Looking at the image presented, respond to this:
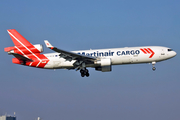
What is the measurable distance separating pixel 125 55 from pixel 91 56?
6.09 metres

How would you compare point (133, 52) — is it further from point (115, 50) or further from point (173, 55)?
point (173, 55)

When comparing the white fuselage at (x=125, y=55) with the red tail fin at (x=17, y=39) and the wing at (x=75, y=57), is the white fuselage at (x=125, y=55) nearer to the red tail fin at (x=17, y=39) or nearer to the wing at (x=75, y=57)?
the wing at (x=75, y=57)

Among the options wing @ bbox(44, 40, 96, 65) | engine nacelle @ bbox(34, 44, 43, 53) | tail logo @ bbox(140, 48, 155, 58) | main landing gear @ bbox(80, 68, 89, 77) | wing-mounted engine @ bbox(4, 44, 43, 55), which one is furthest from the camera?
engine nacelle @ bbox(34, 44, 43, 53)

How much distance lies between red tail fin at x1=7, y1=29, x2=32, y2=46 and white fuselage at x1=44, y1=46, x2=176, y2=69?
16.4 feet

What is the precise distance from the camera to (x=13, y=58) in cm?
5056

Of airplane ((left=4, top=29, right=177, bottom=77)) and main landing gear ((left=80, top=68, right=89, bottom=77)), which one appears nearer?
airplane ((left=4, top=29, right=177, bottom=77))

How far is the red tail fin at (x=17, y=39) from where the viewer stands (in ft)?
172

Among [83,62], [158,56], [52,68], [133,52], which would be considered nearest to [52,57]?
[52,68]

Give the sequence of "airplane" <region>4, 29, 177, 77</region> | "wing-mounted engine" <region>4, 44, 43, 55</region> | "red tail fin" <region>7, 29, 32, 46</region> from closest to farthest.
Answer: "airplane" <region>4, 29, 177, 77</region>
"wing-mounted engine" <region>4, 44, 43, 55</region>
"red tail fin" <region>7, 29, 32, 46</region>

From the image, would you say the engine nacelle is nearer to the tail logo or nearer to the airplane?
the airplane

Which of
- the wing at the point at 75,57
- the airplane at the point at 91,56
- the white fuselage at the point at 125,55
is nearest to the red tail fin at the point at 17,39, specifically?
the airplane at the point at 91,56

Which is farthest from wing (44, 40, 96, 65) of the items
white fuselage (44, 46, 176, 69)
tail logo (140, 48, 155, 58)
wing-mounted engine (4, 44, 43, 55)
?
tail logo (140, 48, 155, 58)

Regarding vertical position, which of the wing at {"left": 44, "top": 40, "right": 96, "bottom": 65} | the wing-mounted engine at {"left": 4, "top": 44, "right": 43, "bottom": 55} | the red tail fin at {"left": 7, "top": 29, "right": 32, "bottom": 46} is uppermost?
the red tail fin at {"left": 7, "top": 29, "right": 32, "bottom": 46}

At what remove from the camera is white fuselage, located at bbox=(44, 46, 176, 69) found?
49.5 m
